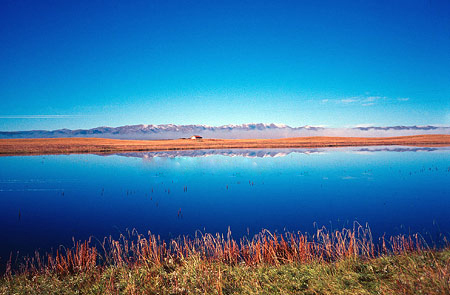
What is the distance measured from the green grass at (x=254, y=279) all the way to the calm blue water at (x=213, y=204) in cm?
479

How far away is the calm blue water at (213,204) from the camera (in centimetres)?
1342

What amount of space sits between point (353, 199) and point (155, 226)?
12.9 meters

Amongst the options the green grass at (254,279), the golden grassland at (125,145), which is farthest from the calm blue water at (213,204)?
the golden grassland at (125,145)

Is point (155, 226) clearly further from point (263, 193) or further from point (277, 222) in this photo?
point (263, 193)

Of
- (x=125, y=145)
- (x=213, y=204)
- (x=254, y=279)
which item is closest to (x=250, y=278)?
(x=254, y=279)

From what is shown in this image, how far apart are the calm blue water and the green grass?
4.79 metres

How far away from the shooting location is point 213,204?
59.7ft

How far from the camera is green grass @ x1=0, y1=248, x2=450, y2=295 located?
618 cm

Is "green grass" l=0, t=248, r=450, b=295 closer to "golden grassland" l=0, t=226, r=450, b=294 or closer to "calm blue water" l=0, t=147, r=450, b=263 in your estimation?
"golden grassland" l=0, t=226, r=450, b=294

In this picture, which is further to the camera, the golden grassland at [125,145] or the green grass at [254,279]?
the golden grassland at [125,145]

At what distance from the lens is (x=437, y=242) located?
1099cm

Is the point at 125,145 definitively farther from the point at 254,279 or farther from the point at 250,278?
the point at 254,279

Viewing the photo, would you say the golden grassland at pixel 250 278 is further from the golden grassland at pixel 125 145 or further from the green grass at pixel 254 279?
the golden grassland at pixel 125 145

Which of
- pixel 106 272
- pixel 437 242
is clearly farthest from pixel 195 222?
pixel 437 242
